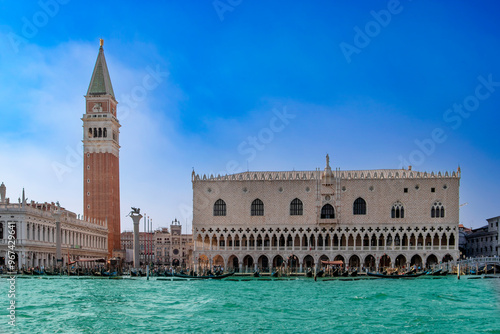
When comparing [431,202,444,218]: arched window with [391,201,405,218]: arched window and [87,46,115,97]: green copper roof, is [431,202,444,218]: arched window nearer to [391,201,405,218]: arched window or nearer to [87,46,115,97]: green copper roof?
[391,201,405,218]: arched window

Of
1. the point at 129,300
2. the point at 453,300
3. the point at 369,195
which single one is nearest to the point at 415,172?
the point at 369,195

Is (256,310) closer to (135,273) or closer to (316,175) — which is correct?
(135,273)

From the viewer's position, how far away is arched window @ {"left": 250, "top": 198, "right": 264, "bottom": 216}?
5497cm

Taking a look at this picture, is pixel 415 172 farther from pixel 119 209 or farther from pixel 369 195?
pixel 119 209

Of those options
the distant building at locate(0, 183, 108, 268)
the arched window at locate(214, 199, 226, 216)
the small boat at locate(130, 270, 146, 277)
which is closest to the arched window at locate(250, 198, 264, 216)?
the arched window at locate(214, 199, 226, 216)

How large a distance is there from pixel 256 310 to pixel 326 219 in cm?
3093

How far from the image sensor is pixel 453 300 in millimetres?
26375

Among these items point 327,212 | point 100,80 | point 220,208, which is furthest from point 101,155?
point 327,212

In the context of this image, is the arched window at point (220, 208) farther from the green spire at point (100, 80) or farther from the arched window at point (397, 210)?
the green spire at point (100, 80)

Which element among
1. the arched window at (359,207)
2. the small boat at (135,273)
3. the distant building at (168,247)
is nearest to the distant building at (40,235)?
the small boat at (135,273)

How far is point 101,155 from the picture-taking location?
69812 millimetres

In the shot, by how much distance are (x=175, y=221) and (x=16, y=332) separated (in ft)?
297

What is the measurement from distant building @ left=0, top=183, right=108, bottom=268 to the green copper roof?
14503 millimetres

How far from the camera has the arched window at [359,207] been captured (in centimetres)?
5394
